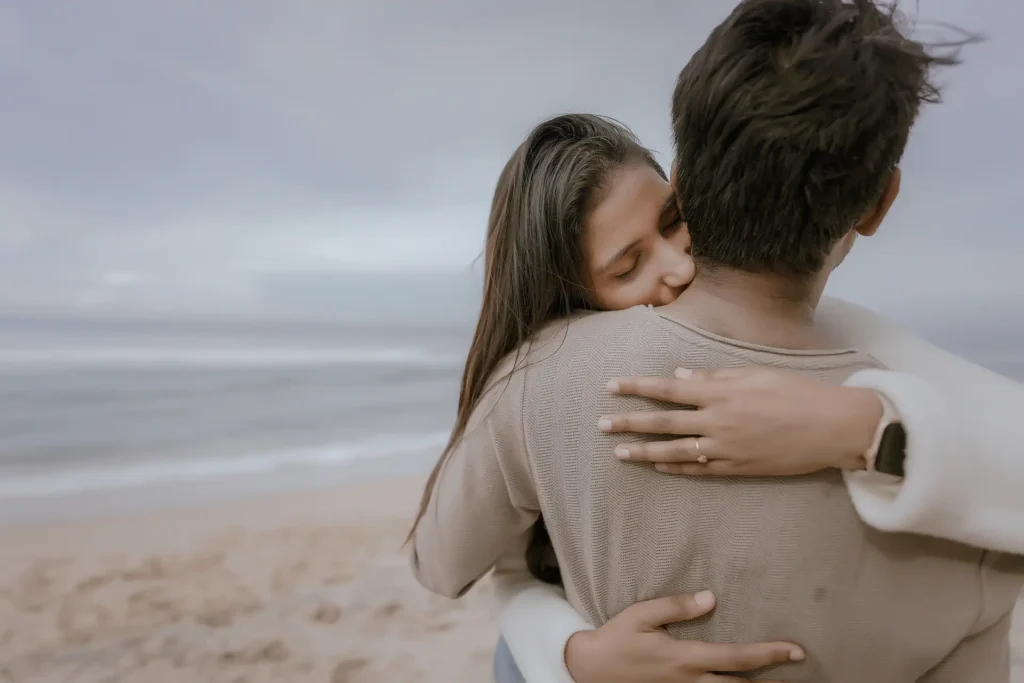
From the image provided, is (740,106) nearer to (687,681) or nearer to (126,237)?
(687,681)

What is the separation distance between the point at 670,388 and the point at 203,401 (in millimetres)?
3883

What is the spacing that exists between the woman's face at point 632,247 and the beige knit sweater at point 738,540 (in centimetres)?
23

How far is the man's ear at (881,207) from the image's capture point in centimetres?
67

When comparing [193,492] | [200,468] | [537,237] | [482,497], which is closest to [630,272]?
[537,237]

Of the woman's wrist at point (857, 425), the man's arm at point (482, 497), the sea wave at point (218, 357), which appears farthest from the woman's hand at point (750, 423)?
the sea wave at point (218, 357)

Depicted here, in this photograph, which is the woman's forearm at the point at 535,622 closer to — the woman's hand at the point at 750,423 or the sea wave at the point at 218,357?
the woman's hand at the point at 750,423

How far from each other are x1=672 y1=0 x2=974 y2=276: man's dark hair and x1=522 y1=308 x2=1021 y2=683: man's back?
0.39 feet

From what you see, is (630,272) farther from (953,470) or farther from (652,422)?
(953,470)

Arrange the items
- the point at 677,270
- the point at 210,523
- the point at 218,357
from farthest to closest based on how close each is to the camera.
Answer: the point at 218,357
the point at 210,523
the point at 677,270

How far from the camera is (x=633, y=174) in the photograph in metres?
0.95

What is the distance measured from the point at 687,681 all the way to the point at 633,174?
0.64 m

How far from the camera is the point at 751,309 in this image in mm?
666

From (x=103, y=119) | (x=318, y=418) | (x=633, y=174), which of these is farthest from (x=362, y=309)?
(x=633, y=174)

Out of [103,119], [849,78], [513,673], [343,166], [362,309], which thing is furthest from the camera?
[362,309]
